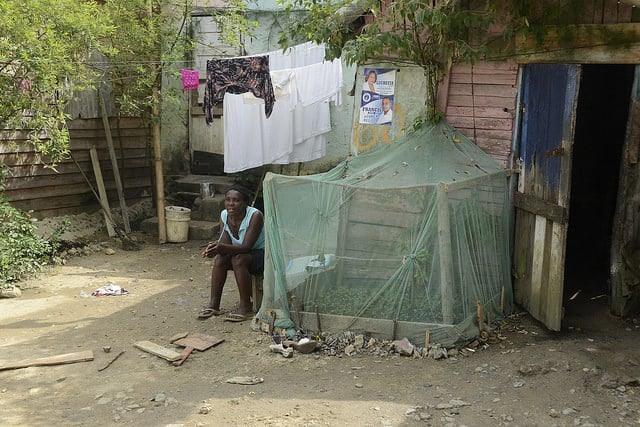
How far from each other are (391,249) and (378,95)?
6.95 ft

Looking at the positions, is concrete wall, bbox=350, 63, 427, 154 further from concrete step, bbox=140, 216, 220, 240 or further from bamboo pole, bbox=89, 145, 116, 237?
bamboo pole, bbox=89, 145, 116, 237

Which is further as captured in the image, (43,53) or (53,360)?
(43,53)

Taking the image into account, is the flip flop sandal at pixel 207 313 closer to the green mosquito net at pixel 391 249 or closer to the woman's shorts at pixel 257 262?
the woman's shorts at pixel 257 262

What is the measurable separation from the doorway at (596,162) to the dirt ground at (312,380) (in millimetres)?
1632

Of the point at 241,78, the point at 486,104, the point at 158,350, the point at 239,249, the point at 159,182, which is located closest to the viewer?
the point at 158,350

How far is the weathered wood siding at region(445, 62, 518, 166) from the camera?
5.93m

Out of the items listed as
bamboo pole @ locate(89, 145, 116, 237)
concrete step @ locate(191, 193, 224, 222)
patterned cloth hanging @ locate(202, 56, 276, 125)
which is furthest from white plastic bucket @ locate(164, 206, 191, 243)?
patterned cloth hanging @ locate(202, 56, 276, 125)

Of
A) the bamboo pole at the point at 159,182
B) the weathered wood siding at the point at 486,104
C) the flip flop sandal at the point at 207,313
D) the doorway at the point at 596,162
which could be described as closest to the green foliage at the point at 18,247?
the bamboo pole at the point at 159,182

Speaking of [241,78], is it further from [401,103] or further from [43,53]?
[401,103]

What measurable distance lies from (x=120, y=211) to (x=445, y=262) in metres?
7.31

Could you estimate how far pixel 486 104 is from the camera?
6.05 metres

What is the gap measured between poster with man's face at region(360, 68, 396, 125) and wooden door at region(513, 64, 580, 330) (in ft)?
4.33

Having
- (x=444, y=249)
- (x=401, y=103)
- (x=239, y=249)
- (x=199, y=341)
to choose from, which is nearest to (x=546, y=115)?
(x=401, y=103)

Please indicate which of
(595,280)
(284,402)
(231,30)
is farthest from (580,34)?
(231,30)
